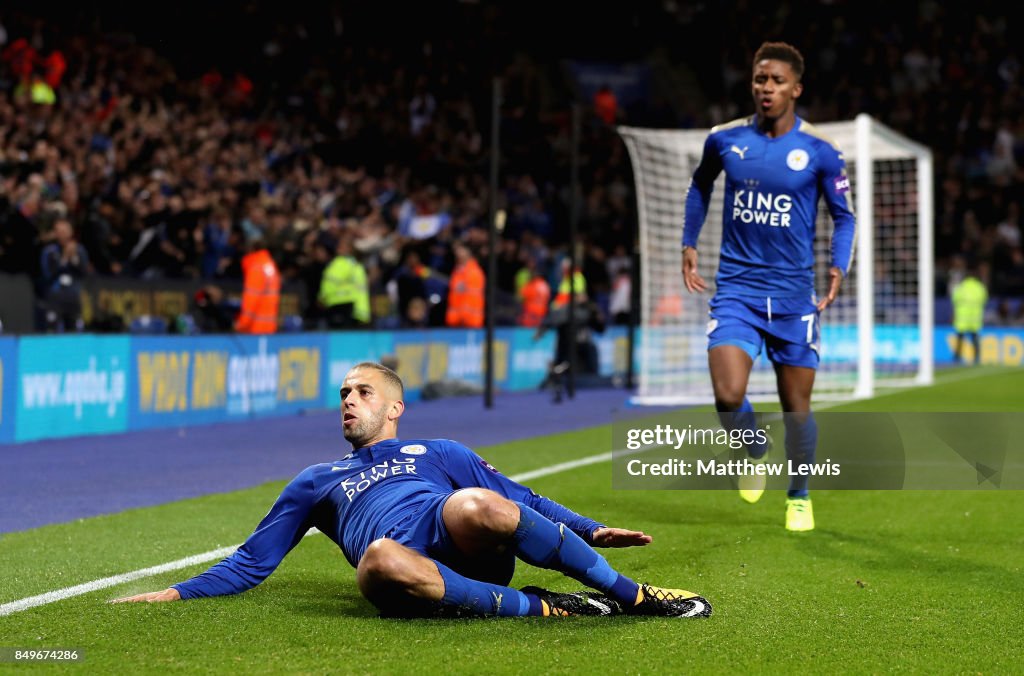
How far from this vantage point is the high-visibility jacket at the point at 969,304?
96.8 ft

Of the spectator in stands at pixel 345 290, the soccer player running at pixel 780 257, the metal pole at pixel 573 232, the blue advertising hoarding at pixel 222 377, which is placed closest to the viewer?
the soccer player running at pixel 780 257

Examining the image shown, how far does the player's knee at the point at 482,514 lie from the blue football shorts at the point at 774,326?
304 cm

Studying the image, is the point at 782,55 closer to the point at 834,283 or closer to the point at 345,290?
the point at 834,283

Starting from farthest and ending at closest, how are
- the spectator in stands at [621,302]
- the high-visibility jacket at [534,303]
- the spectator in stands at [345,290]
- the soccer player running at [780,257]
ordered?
the spectator in stands at [621,302] → the high-visibility jacket at [534,303] → the spectator in stands at [345,290] → the soccer player running at [780,257]

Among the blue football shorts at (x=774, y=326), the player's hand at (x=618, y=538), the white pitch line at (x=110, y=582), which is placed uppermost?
the blue football shorts at (x=774, y=326)

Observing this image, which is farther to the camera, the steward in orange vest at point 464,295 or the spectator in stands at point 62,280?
the steward in orange vest at point 464,295

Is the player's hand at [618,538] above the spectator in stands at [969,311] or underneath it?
underneath

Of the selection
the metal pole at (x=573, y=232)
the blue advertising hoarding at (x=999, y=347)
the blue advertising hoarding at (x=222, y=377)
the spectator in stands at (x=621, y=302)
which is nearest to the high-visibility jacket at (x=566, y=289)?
the metal pole at (x=573, y=232)

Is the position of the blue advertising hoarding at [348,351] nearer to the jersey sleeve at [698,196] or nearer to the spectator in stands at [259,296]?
the spectator in stands at [259,296]

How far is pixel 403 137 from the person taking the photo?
29938 mm

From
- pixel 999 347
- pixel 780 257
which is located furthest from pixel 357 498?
pixel 999 347

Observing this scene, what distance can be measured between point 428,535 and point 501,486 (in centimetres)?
43

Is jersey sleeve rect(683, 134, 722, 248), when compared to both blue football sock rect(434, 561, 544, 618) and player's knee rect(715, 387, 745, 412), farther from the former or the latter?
blue football sock rect(434, 561, 544, 618)

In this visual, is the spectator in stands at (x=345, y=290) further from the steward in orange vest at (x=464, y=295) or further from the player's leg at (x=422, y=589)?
the player's leg at (x=422, y=589)
